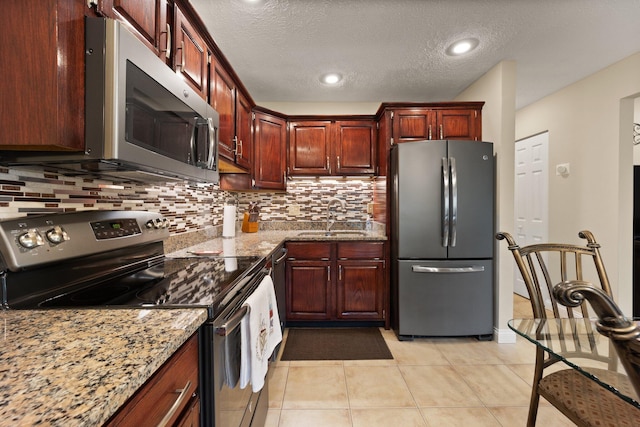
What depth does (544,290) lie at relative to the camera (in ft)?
11.9

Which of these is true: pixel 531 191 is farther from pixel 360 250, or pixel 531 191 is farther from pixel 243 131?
→ pixel 243 131

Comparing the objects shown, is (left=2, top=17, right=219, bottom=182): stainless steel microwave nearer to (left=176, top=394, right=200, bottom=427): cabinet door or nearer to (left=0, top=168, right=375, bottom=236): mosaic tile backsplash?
(left=0, top=168, right=375, bottom=236): mosaic tile backsplash

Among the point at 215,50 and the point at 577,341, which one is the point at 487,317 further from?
the point at 215,50

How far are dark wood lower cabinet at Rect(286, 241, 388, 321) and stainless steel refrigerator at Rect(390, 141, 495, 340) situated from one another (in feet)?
0.94

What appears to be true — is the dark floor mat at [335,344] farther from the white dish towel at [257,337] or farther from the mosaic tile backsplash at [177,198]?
the mosaic tile backsplash at [177,198]

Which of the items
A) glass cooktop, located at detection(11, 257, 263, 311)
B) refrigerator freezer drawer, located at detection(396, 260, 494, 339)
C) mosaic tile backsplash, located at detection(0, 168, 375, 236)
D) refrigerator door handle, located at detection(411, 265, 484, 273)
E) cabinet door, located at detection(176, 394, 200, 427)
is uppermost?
mosaic tile backsplash, located at detection(0, 168, 375, 236)

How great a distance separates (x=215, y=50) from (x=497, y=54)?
7.22ft

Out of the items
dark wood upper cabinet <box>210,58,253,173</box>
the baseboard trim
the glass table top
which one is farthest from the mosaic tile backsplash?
the glass table top

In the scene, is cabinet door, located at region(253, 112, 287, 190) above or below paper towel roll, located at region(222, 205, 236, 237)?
above

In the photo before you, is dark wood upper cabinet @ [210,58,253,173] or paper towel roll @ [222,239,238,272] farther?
dark wood upper cabinet @ [210,58,253,173]

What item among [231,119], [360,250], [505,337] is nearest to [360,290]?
[360,250]

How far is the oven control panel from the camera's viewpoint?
30.6 inches

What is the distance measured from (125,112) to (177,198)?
3.83 ft

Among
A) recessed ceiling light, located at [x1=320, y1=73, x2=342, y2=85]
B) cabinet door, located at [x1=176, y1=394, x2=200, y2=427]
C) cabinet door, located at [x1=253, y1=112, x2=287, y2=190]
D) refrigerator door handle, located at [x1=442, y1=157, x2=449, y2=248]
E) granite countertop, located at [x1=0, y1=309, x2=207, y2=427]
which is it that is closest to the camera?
granite countertop, located at [x1=0, y1=309, x2=207, y2=427]
